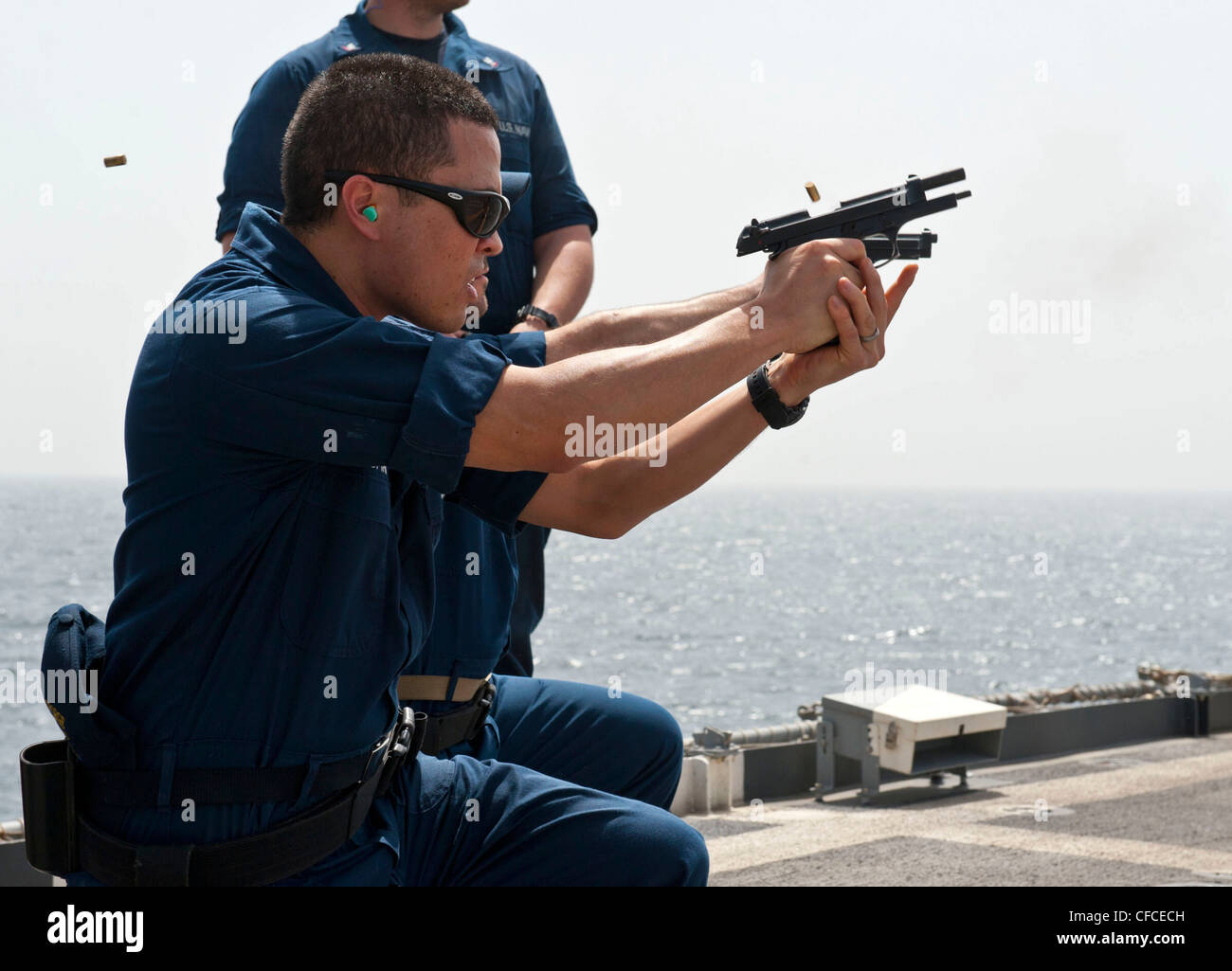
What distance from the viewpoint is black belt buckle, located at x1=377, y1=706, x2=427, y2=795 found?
2.17 metres

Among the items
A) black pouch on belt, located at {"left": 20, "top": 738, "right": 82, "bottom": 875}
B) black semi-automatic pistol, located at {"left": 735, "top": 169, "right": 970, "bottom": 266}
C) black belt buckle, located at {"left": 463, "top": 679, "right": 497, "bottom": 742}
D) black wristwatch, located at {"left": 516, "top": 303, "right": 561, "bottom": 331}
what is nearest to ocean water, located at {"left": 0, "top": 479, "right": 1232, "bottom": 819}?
black belt buckle, located at {"left": 463, "top": 679, "right": 497, "bottom": 742}

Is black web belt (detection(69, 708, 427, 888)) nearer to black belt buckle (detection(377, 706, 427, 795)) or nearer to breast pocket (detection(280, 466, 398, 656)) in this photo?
black belt buckle (detection(377, 706, 427, 795))

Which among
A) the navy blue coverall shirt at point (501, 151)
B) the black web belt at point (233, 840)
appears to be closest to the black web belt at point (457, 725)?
the black web belt at point (233, 840)

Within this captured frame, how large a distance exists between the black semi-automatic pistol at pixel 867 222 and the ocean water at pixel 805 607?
116 cm

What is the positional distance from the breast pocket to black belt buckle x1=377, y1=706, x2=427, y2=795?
22cm

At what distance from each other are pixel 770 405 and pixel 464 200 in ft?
2.59

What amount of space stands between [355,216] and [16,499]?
7187 inches

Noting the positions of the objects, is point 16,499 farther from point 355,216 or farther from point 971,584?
point 355,216

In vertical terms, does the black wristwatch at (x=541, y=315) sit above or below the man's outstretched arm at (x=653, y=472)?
above

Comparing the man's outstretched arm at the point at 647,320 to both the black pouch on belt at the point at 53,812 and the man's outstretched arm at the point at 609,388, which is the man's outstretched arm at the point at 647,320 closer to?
the man's outstretched arm at the point at 609,388

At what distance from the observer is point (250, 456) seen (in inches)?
79.7

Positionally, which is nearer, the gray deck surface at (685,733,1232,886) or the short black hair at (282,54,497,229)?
the short black hair at (282,54,497,229)

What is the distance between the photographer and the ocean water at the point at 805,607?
44.8m
